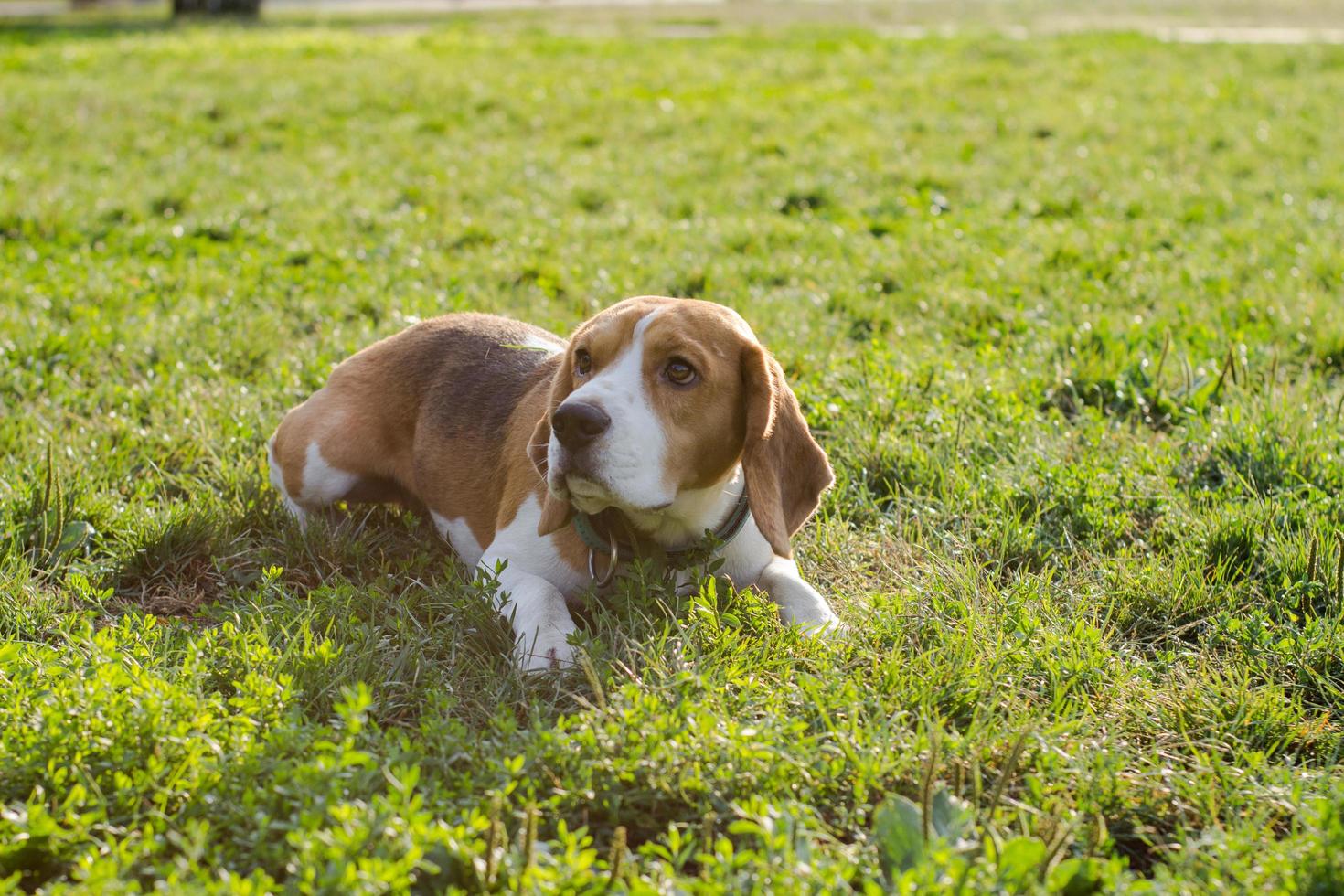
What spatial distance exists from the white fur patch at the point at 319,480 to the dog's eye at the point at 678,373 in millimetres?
1592

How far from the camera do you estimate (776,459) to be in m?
3.81

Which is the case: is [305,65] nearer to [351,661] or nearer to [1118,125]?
[1118,125]

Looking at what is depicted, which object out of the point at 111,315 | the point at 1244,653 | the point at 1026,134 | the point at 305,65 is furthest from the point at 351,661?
the point at 305,65

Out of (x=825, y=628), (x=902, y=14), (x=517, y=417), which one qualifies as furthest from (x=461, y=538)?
(x=902, y=14)

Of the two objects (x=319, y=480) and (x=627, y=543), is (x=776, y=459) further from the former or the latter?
(x=319, y=480)

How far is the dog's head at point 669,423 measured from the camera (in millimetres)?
3477

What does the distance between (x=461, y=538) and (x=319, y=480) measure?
0.58 metres

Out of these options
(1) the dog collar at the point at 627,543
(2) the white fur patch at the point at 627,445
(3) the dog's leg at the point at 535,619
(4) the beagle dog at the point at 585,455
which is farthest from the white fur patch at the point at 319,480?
(2) the white fur patch at the point at 627,445

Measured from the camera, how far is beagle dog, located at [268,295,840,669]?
3.55m

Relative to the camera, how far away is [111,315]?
6.41m

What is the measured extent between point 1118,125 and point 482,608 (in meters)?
9.58

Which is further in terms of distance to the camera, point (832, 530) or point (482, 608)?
point (832, 530)

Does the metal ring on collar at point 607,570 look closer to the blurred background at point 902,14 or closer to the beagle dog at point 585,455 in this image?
the beagle dog at point 585,455

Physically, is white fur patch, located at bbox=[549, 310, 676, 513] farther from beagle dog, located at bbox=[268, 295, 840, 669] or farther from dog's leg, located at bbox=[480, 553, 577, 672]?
dog's leg, located at bbox=[480, 553, 577, 672]
